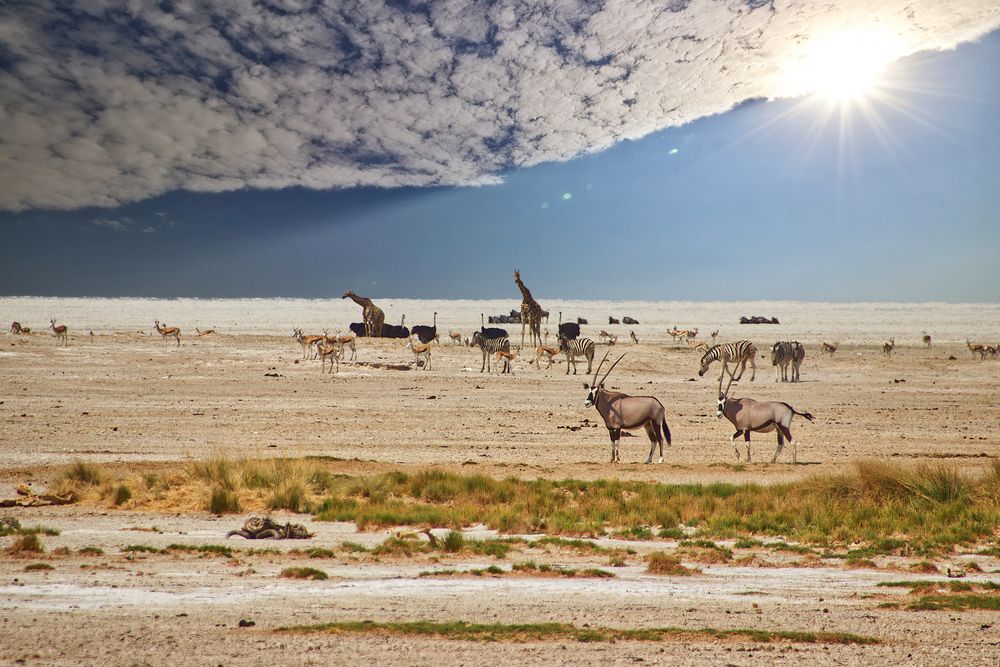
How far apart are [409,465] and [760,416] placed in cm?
899

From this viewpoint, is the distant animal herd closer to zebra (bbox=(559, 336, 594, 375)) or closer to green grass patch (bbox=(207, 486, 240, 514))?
zebra (bbox=(559, 336, 594, 375))

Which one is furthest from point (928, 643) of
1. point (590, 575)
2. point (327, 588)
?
point (327, 588)

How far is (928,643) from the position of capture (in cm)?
567

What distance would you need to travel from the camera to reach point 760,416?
52.7ft

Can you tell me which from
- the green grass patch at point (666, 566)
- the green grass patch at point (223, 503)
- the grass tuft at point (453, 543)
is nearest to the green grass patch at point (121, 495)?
the green grass patch at point (223, 503)

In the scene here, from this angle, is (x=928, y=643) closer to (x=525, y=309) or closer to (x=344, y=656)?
(x=344, y=656)

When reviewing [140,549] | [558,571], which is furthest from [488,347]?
[558,571]

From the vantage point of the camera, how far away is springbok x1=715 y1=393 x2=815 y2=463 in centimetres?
1580

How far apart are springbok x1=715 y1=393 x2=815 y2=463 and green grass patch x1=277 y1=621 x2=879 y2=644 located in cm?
1064

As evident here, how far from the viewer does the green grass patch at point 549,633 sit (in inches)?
229

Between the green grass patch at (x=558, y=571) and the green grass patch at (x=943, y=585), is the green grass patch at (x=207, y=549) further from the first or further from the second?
the green grass patch at (x=943, y=585)

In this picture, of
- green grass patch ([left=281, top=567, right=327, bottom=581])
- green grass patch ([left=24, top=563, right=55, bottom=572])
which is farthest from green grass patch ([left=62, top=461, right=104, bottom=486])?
green grass patch ([left=281, top=567, right=327, bottom=581])

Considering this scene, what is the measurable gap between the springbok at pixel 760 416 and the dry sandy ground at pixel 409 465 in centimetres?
85

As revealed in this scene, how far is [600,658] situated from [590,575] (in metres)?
2.71
